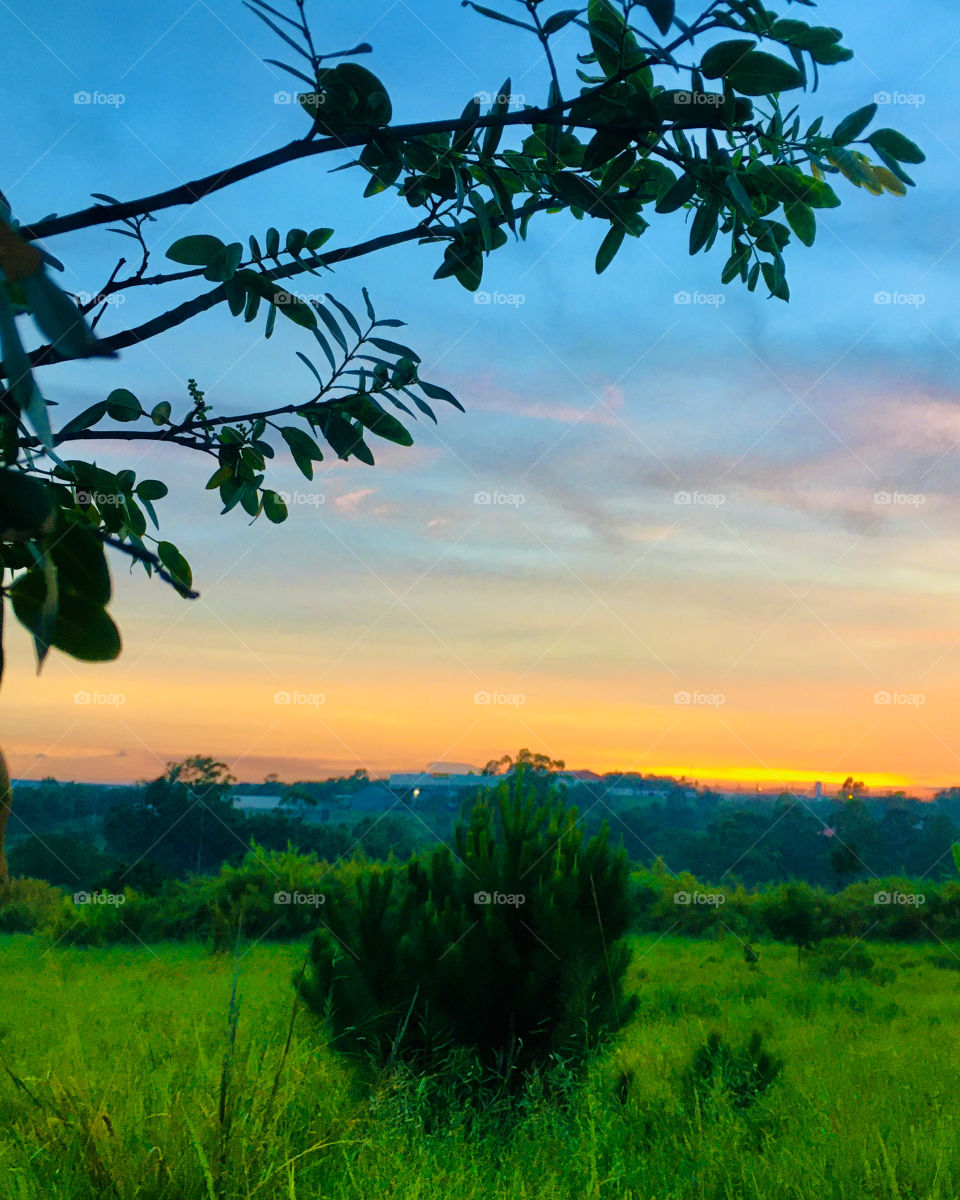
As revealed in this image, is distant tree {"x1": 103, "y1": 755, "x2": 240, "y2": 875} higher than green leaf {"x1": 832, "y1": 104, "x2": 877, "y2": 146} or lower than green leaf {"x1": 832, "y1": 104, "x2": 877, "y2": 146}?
lower

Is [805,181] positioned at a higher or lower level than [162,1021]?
higher

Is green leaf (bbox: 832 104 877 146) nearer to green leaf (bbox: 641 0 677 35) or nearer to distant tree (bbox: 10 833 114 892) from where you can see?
green leaf (bbox: 641 0 677 35)

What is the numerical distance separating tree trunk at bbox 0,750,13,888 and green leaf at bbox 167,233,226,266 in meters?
0.69

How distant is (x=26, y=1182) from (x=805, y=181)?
2.84m

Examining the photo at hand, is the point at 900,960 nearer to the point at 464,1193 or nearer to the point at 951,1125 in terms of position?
the point at 951,1125

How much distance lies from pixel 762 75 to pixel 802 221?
0.18 m

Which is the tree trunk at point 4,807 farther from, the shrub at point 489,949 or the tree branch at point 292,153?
the shrub at point 489,949

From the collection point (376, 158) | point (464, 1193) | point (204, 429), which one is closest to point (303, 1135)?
point (464, 1193)

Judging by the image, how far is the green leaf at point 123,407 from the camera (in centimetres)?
115

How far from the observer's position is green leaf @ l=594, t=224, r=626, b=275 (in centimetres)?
120

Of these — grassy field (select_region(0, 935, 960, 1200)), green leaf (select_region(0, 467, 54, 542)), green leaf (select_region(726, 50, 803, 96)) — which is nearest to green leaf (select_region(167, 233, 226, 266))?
green leaf (select_region(726, 50, 803, 96))

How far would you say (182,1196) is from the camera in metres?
2.37

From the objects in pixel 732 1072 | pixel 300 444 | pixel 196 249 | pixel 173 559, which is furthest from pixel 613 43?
pixel 732 1072

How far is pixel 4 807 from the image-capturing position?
46cm
